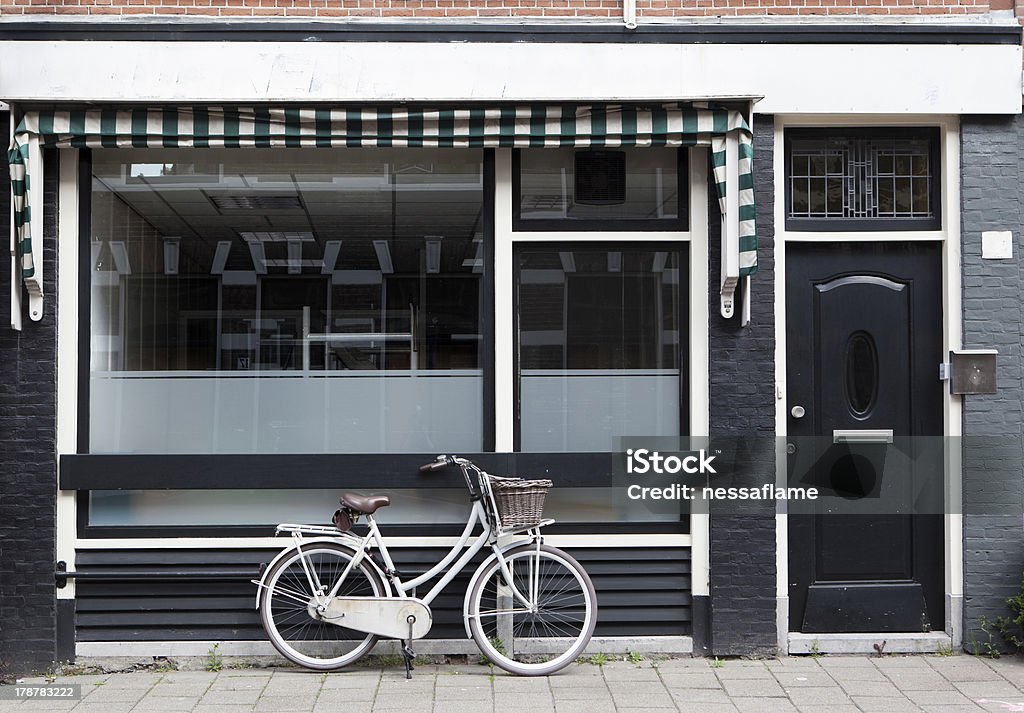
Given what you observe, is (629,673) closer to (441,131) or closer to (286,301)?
(286,301)

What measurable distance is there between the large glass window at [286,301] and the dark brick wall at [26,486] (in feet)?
0.97

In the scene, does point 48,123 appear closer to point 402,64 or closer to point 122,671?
point 402,64

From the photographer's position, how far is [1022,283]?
6.31 metres

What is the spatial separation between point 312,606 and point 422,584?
0.64 meters

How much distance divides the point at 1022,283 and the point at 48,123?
5713mm

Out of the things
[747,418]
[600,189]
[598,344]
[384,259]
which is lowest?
[747,418]

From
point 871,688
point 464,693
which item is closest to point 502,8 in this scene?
point 464,693

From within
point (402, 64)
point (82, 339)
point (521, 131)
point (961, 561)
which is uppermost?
point (402, 64)

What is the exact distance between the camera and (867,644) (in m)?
6.32

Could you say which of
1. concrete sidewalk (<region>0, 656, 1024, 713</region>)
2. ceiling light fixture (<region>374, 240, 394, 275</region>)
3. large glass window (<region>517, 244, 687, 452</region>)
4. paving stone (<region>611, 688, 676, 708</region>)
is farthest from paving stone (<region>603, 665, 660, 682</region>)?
ceiling light fixture (<region>374, 240, 394, 275</region>)

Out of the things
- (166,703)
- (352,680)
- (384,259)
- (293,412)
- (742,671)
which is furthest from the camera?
(384,259)

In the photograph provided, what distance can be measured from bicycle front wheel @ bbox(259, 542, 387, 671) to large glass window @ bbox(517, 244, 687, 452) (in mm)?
1294

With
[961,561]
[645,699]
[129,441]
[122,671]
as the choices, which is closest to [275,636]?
[122,671]

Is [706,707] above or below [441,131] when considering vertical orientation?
below
